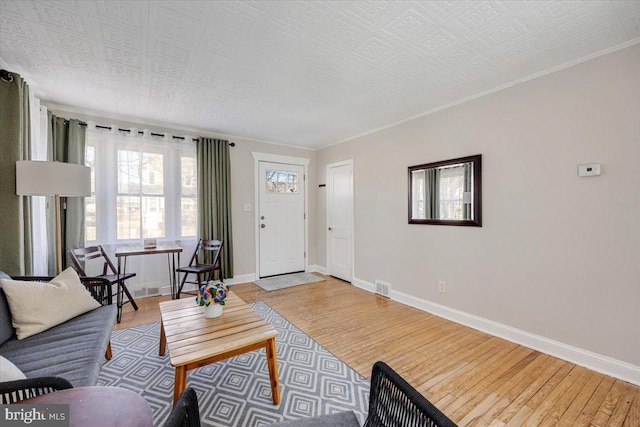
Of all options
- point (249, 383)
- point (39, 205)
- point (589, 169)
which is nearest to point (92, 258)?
point (39, 205)

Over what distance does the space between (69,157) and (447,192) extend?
4.49 m

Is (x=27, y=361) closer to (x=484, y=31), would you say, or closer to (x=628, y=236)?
(x=484, y=31)

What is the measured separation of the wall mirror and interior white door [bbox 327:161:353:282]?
1328 millimetres

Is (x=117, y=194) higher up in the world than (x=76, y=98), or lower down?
lower down

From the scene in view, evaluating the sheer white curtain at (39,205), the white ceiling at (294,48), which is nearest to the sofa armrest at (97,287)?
the sheer white curtain at (39,205)

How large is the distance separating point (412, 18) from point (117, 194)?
3.91 meters

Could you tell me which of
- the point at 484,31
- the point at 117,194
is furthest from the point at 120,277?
the point at 484,31

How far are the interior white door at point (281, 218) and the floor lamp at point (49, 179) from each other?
2584 millimetres

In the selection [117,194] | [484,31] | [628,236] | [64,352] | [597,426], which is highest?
[484,31]

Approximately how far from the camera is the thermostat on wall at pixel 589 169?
2.10 metres

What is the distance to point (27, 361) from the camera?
4.68 feet

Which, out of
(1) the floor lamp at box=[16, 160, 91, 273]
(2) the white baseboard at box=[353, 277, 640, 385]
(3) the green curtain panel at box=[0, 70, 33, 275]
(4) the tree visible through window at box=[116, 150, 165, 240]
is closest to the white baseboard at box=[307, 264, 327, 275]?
(2) the white baseboard at box=[353, 277, 640, 385]

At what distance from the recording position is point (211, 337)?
69.0 inches

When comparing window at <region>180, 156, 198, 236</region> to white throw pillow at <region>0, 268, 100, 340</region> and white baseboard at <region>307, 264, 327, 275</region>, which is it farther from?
white baseboard at <region>307, 264, 327, 275</region>
